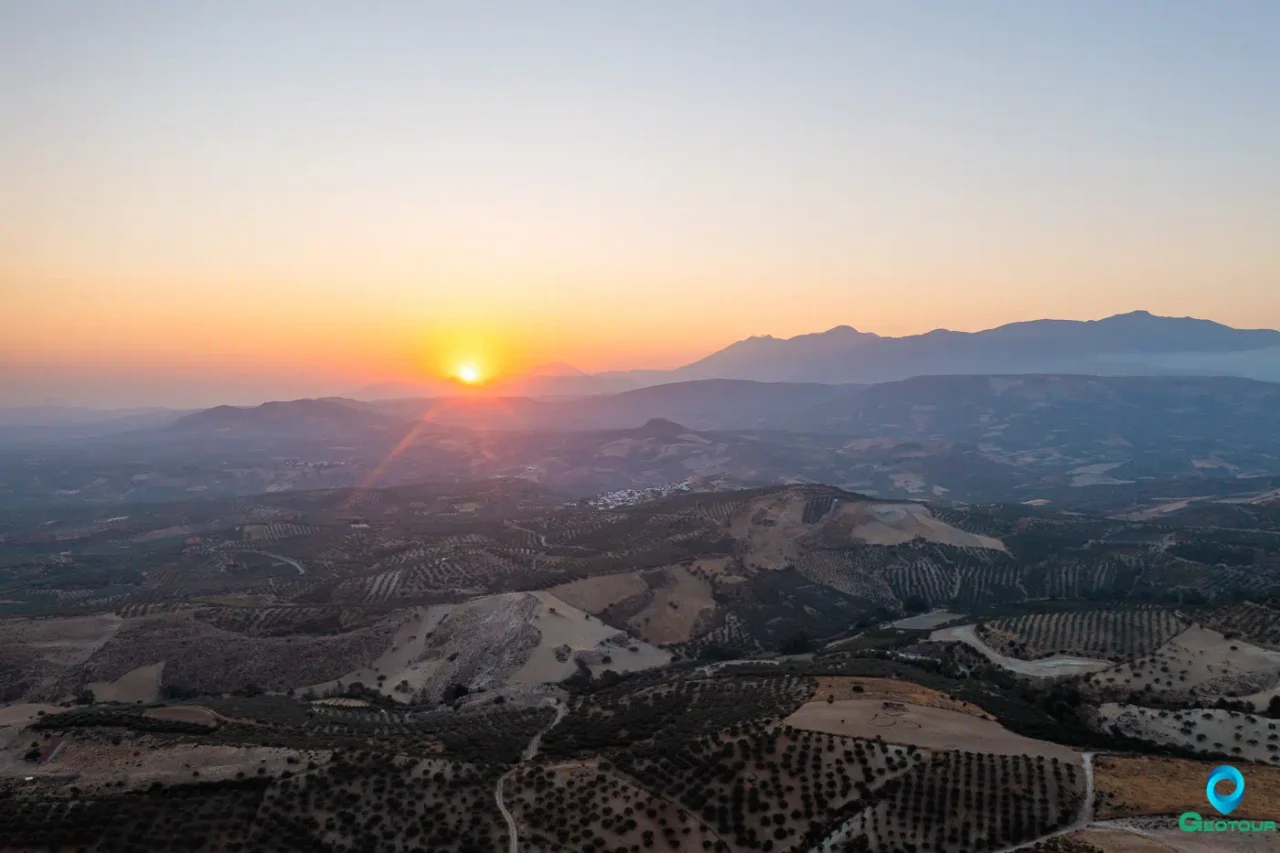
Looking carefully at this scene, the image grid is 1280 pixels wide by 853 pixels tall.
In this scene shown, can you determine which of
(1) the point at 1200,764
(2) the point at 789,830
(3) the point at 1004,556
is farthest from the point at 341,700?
(3) the point at 1004,556

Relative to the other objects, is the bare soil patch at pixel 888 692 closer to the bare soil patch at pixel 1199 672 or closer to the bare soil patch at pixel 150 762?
the bare soil patch at pixel 1199 672

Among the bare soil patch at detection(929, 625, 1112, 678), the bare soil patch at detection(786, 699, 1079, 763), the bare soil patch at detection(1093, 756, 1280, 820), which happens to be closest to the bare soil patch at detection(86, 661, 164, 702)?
the bare soil patch at detection(786, 699, 1079, 763)

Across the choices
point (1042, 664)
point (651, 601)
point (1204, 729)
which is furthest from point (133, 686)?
point (1204, 729)

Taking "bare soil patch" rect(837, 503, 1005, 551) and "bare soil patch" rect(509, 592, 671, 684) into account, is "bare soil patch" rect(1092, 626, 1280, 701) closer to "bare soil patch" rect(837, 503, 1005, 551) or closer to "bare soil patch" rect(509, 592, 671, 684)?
"bare soil patch" rect(509, 592, 671, 684)

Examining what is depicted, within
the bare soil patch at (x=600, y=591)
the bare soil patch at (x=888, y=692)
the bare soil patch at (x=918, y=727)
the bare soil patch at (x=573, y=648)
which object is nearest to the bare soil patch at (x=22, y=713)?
the bare soil patch at (x=573, y=648)

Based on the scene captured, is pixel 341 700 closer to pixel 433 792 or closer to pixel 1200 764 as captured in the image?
pixel 433 792
